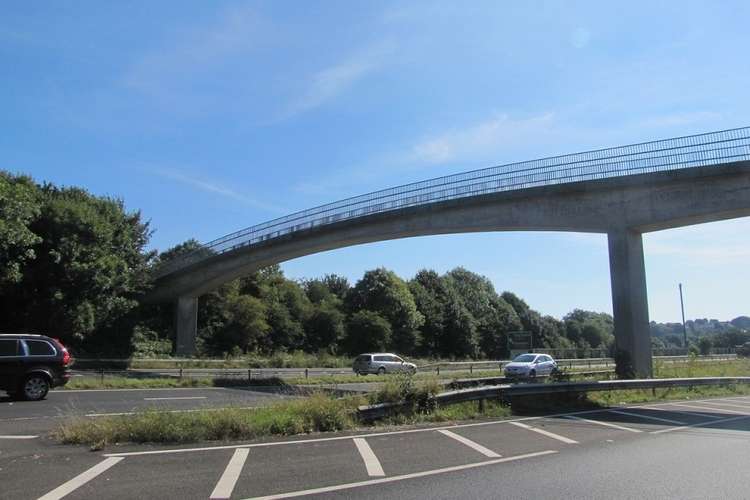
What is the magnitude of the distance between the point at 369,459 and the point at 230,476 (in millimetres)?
2191

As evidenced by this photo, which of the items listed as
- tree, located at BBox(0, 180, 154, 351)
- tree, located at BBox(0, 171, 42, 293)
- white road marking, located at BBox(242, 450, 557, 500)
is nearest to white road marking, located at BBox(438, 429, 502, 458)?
white road marking, located at BBox(242, 450, 557, 500)

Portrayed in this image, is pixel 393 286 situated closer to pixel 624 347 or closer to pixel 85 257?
pixel 85 257

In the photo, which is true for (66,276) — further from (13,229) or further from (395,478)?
(395,478)

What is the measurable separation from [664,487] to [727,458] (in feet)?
9.64

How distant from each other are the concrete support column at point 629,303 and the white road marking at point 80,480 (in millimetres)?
22987

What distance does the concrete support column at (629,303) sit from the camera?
25.7 m

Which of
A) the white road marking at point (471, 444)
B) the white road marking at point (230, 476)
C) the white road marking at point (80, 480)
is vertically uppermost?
the white road marking at point (80, 480)

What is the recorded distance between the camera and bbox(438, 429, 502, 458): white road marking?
360 inches

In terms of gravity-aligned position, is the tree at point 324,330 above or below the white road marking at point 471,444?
above

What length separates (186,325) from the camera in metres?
48.3

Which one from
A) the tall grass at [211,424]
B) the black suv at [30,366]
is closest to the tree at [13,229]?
the black suv at [30,366]

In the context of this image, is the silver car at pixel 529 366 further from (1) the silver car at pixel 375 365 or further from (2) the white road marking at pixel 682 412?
(2) the white road marking at pixel 682 412

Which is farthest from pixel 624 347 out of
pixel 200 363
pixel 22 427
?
pixel 200 363

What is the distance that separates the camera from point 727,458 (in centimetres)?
896
